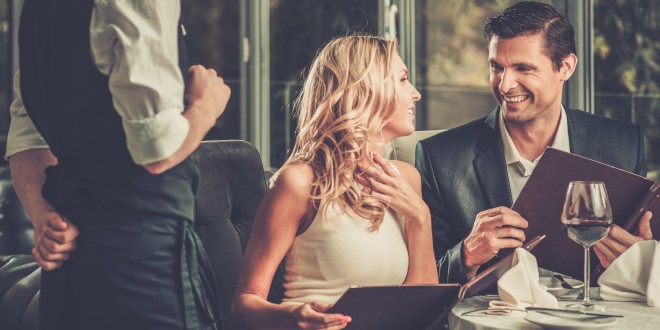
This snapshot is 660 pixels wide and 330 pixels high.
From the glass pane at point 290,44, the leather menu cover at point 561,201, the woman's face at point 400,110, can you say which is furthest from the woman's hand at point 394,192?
the glass pane at point 290,44

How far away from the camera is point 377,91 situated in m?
1.97

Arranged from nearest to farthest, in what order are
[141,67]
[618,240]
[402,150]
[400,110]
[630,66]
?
[141,67]
[618,240]
[400,110]
[402,150]
[630,66]

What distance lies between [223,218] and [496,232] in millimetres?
821

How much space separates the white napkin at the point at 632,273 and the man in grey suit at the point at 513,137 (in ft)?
2.04

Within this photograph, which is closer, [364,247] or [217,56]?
[364,247]

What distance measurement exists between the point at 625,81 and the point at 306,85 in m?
1.68

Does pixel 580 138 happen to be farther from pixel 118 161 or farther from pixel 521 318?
pixel 118 161

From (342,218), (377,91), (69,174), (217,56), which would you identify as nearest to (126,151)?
(69,174)

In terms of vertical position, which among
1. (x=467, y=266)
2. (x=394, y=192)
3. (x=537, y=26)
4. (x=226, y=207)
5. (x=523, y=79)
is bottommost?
(x=467, y=266)

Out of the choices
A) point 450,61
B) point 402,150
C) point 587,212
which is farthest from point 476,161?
point 450,61

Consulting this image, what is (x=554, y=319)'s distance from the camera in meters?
1.48

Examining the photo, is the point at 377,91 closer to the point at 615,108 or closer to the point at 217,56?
the point at 615,108

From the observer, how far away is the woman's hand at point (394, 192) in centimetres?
190

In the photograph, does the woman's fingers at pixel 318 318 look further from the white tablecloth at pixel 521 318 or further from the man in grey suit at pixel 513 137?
the man in grey suit at pixel 513 137
